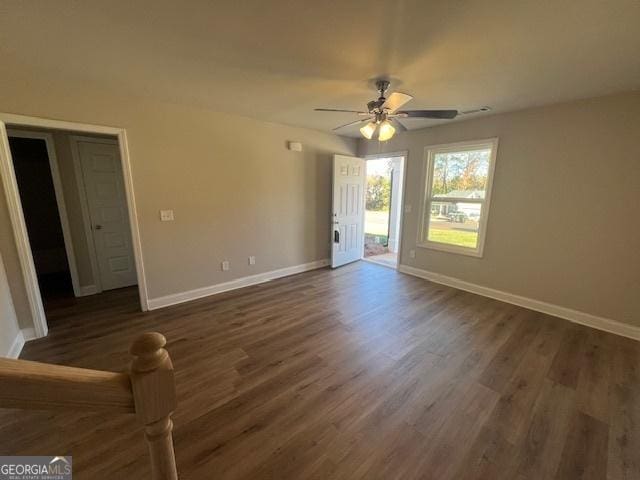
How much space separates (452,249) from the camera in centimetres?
399

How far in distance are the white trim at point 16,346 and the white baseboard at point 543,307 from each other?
4.87 m

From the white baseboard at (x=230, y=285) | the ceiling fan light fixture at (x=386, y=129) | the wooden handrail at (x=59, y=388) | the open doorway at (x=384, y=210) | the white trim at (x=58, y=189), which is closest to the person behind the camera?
the wooden handrail at (x=59, y=388)

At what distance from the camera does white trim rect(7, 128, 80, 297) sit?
10.1 ft

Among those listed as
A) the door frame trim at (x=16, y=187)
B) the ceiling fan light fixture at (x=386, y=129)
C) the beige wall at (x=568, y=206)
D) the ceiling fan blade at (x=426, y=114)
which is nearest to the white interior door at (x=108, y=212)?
the door frame trim at (x=16, y=187)

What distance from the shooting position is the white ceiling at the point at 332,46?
59.0 inches

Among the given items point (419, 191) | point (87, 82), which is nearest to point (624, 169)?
point (419, 191)

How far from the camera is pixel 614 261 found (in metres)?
2.73

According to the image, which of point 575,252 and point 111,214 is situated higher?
point 111,214

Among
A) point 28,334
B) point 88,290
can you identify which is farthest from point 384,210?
point 28,334

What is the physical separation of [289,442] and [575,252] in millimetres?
3554

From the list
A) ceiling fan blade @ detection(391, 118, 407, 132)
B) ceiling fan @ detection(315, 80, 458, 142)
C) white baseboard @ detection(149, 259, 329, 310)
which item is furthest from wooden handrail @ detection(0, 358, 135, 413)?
white baseboard @ detection(149, 259, 329, 310)

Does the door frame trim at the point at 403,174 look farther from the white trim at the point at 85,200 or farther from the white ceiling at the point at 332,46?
the white trim at the point at 85,200

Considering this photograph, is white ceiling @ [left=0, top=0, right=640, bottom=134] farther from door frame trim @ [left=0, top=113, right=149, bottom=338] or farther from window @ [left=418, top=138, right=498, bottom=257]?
window @ [left=418, top=138, right=498, bottom=257]

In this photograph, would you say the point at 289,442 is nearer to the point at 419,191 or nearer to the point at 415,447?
the point at 415,447
